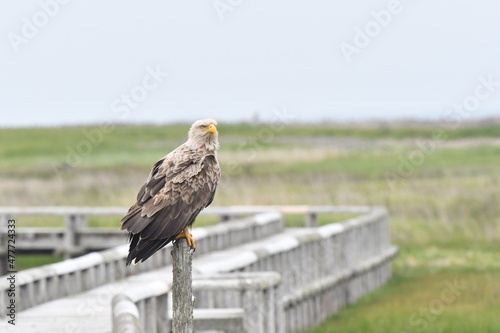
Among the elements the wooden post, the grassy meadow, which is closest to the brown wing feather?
the wooden post

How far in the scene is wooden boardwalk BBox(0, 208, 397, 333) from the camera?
15367 mm

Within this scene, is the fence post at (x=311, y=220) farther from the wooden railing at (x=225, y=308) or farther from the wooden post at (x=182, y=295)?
the wooden post at (x=182, y=295)

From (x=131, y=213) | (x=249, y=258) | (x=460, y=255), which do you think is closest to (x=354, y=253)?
(x=460, y=255)

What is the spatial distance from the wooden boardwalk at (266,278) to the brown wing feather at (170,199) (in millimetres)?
3131

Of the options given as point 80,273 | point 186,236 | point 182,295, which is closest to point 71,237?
point 80,273

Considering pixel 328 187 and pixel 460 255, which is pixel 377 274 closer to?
pixel 460 255

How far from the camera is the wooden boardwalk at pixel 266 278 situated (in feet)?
50.4

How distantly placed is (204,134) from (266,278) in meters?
5.33

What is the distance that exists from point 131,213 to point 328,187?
36.9 meters

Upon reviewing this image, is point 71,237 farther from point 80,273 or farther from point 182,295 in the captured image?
point 182,295

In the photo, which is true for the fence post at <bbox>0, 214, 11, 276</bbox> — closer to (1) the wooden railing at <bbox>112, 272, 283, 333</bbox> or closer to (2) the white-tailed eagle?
(1) the wooden railing at <bbox>112, 272, 283, 333</bbox>

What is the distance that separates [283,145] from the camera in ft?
279

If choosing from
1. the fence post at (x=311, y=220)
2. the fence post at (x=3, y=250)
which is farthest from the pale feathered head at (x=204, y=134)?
the fence post at (x=311, y=220)

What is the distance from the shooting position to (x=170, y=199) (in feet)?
34.0
